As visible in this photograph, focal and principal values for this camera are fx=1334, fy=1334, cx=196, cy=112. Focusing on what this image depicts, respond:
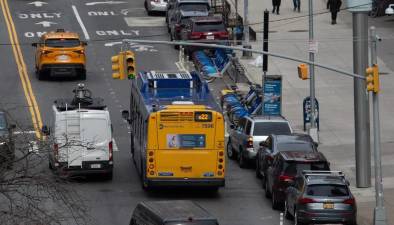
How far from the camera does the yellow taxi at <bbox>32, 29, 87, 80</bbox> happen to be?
190 ft

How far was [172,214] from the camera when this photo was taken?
28.5 metres

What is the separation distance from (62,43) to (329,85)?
11937 mm

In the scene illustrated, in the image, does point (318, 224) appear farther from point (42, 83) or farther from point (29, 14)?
point (29, 14)

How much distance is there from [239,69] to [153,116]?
72.7 feet

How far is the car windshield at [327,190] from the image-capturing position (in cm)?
3409

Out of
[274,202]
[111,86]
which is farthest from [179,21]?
[274,202]

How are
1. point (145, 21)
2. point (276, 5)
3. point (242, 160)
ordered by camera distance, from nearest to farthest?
1. point (242, 160)
2. point (145, 21)
3. point (276, 5)

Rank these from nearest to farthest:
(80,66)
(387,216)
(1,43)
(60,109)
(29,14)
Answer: (387,216) → (60,109) → (80,66) → (1,43) → (29,14)

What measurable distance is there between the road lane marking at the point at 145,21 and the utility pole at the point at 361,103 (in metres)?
30.7

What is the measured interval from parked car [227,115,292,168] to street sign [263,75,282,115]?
520 cm

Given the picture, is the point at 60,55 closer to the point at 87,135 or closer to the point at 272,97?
the point at 272,97

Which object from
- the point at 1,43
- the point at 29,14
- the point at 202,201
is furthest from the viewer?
the point at 29,14

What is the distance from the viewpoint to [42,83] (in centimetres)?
5850

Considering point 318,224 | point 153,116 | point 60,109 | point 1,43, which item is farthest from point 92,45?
point 318,224
